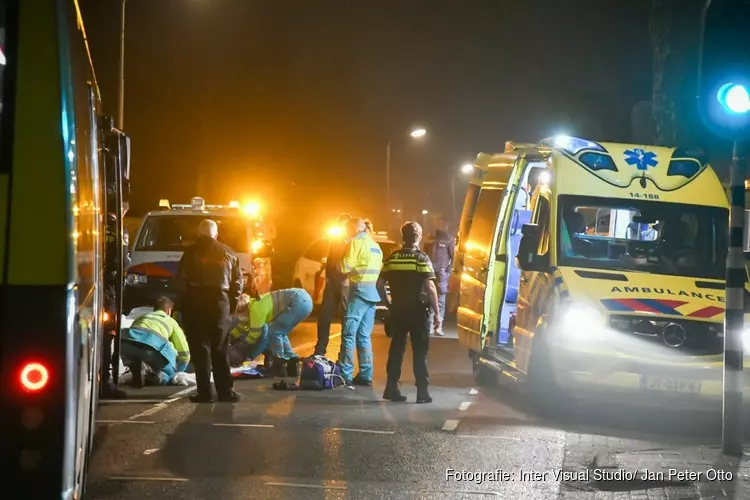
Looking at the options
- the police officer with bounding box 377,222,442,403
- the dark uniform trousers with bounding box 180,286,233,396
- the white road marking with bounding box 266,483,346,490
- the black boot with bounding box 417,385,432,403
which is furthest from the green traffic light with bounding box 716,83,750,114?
the dark uniform trousers with bounding box 180,286,233,396

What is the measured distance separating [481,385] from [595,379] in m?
2.90

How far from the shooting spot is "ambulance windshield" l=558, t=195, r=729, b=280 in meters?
10.6

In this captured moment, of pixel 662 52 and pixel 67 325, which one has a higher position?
pixel 662 52

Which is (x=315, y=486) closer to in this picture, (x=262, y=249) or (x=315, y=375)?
(x=315, y=375)

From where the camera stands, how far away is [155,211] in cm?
1748

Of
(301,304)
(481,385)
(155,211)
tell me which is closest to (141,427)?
(301,304)

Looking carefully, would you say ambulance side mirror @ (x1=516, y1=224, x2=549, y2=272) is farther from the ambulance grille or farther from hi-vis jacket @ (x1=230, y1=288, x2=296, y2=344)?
hi-vis jacket @ (x1=230, y1=288, x2=296, y2=344)

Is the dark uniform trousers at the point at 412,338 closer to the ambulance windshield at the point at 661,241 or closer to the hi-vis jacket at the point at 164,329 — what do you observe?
the ambulance windshield at the point at 661,241

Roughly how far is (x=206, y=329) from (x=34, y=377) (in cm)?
653

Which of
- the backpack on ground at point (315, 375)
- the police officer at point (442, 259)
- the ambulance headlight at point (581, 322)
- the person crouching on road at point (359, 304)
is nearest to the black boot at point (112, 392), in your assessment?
the backpack on ground at point (315, 375)

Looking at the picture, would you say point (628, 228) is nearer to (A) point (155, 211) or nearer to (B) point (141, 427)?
(B) point (141, 427)

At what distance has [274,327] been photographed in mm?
12234

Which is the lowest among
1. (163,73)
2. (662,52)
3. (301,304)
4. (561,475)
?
(561,475)

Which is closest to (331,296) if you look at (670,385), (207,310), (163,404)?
(207,310)
